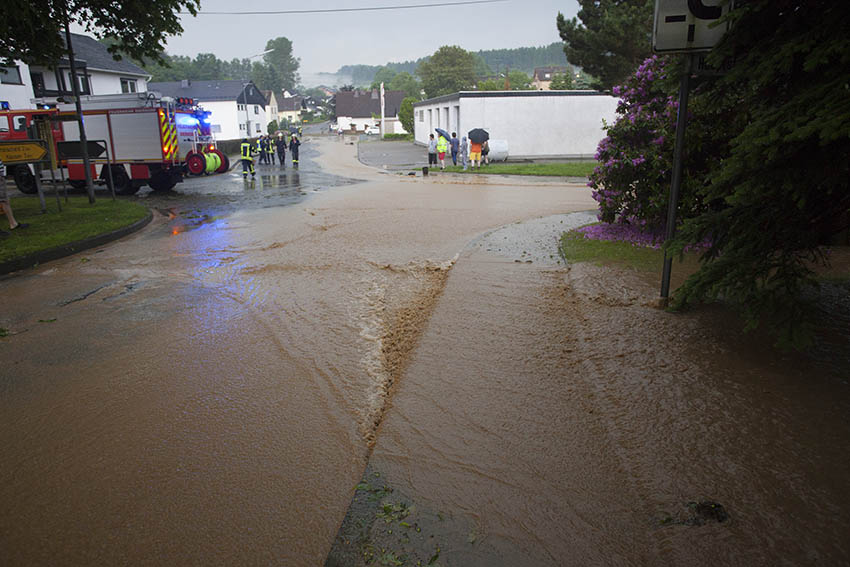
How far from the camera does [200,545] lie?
2.87 m

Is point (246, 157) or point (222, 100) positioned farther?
point (222, 100)

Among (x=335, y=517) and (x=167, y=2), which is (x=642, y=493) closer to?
(x=335, y=517)

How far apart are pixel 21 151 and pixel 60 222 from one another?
1.63 metres

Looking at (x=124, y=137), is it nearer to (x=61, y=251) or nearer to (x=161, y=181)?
(x=161, y=181)

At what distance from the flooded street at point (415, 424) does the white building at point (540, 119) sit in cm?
2621

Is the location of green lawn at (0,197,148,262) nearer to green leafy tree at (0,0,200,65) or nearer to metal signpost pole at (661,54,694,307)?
green leafy tree at (0,0,200,65)

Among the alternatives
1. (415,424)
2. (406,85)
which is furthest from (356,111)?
(415,424)

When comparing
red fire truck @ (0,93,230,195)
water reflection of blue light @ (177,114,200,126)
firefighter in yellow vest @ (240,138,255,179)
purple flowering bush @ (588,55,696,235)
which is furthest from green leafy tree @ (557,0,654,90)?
red fire truck @ (0,93,230,195)

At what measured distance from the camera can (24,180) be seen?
2038 centimetres

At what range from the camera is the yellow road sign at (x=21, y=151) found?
39.5 ft

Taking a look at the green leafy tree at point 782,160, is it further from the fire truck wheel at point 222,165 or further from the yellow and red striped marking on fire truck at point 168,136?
the fire truck wheel at point 222,165

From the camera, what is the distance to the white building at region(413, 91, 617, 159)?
32.3 metres

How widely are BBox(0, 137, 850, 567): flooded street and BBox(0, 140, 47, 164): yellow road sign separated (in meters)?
5.98

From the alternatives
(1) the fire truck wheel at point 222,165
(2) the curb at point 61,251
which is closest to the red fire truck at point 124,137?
(1) the fire truck wheel at point 222,165
